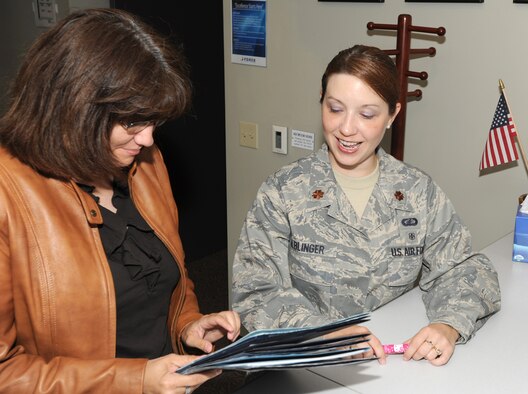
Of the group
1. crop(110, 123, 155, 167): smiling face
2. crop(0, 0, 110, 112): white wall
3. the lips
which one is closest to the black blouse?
crop(110, 123, 155, 167): smiling face

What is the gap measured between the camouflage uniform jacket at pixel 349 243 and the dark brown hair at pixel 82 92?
1.52 ft

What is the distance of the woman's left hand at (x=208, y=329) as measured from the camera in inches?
51.4

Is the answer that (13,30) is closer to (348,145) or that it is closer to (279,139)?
(279,139)

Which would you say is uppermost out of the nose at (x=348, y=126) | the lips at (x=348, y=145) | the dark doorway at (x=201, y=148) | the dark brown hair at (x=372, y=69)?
the dark brown hair at (x=372, y=69)

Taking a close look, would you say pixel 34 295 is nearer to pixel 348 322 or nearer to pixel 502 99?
pixel 348 322

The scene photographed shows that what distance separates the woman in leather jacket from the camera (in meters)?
1.15

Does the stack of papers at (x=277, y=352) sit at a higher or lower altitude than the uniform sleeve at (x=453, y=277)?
higher

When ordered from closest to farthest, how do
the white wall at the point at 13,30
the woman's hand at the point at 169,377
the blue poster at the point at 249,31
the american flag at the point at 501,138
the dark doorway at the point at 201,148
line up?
1. the woman's hand at the point at 169,377
2. the american flag at the point at 501,138
3. the blue poster at the point at 249,31
4. the white wall at the point at 13,30
5. the dark doorway at the point at 201,148

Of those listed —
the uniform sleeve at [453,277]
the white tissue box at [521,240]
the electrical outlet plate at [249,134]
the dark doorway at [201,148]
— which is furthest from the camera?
the dark doorway at [201,148]

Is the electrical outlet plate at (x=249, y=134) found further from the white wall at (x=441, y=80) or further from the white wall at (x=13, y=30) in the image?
the white wall at (x=13, y=30)

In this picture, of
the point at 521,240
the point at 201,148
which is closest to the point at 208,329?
the point at 521,240

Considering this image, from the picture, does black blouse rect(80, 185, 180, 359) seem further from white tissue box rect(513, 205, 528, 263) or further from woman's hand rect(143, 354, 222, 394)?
white tissue box rect(513, 205, 528, 263)

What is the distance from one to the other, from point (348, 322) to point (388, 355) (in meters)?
0.31

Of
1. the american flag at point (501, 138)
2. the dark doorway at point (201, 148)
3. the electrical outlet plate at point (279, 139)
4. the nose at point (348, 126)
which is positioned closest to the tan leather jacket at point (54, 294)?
the nose at point (348, 126)
